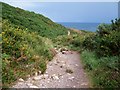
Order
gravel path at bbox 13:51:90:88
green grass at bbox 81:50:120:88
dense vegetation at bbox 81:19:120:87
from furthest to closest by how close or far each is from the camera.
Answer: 1. gravel path at bbox 13:51:90:88
2. dense vegetation at bbox 81:19:120:87
3. green grass at bbox 81:50:120:88

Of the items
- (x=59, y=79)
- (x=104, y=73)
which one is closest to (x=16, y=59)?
(x=59, y=79)

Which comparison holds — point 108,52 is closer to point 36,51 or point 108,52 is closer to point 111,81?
point 36,51

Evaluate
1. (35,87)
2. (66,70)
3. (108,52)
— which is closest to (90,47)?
(108,52)

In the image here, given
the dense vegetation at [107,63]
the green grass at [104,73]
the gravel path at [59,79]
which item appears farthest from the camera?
the gravel path at [59,79]

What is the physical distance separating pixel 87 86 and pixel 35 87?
5.47ft

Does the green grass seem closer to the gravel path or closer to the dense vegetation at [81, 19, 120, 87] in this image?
the dense vegetation at [81, 19, 120, 87]

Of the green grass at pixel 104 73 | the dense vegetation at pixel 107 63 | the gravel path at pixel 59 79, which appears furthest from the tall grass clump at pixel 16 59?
the dense vegetation at pixel 107 63

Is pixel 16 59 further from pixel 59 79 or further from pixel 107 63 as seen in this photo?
pixel 107 63

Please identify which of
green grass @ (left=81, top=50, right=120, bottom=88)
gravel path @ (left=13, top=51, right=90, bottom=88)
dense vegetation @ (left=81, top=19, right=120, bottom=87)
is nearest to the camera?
green grass @ (left=81, top=50, right=120, bottom=88)

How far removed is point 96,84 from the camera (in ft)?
30.3

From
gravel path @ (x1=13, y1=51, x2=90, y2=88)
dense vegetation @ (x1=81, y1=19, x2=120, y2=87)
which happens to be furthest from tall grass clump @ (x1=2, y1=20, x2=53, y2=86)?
dense vegetation @ (x1=81, y1=19, x2=120, y2=87)

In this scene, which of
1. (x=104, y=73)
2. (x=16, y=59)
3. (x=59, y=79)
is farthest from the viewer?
(x=16, y=59)

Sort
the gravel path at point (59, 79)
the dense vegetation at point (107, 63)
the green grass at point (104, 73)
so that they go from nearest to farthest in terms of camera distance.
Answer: the green grass at point (104, 73), the dense vegetation at point (107, 63), the gravel path at point (59, 79)

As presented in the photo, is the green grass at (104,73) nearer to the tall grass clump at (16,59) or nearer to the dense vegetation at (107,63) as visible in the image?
the dense vegetation at (107,63)
